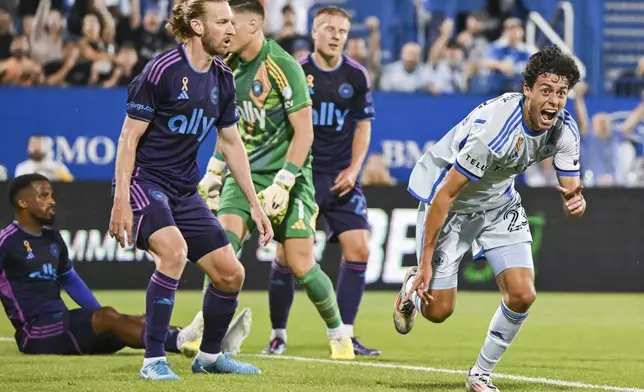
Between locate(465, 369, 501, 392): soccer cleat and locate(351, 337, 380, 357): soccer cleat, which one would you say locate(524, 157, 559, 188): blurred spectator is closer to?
locate(351, 337, 380, 357): soccer cleat

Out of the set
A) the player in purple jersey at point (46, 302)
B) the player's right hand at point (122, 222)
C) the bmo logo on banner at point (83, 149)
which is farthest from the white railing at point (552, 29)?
the player's right hand at point (122, 222)

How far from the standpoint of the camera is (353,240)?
9.84m

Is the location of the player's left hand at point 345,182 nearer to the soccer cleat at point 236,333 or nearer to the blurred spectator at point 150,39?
the soccer cleat at point 236,333

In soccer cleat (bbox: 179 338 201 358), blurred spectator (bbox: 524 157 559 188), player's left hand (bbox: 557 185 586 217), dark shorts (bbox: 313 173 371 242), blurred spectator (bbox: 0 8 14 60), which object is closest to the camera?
player's left hand (bbox: 557 185 586 217)

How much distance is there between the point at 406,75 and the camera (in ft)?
59.4

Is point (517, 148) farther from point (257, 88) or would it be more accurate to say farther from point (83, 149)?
point (83, 149)

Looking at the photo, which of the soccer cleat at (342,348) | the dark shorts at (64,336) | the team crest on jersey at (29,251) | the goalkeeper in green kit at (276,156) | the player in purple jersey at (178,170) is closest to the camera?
the player in purple jersey at (178,170)

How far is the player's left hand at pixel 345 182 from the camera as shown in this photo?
9.78m

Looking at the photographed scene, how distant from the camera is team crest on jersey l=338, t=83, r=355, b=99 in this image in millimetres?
9844

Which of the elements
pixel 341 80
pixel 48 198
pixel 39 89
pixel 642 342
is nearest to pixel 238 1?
pixel 341 80

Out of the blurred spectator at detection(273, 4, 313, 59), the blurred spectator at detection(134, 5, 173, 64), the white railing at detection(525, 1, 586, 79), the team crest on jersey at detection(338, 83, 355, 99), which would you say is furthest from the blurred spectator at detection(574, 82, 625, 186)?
the team crest on jersey at detection(338, 83, 355, 99)

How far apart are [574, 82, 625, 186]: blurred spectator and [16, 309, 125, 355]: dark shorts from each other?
10.4 metres

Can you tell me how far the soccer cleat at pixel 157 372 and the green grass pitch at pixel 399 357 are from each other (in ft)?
0.34

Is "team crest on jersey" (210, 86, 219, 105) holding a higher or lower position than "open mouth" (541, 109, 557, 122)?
higher
